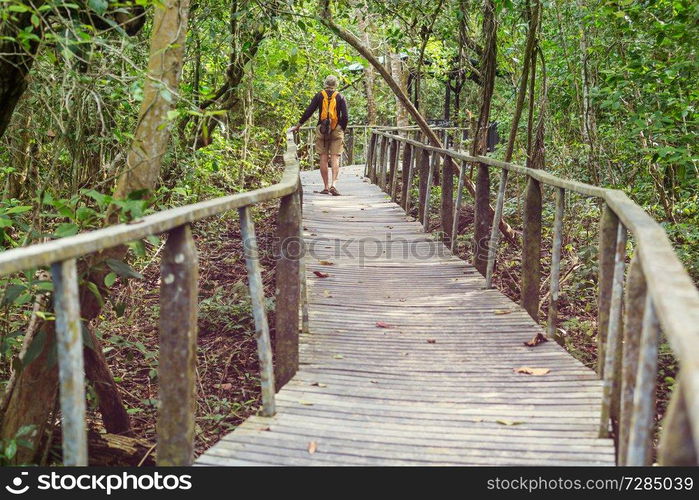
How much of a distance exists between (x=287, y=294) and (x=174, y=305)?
175 cm

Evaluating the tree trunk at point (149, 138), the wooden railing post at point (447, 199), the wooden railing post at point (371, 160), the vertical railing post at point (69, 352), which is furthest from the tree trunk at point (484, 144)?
the vertical railing post at point (69, 352)

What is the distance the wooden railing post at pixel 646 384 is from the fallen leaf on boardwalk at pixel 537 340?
251 cm

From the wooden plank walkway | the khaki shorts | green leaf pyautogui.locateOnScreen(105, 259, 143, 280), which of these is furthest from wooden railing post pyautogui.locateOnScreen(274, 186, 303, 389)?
the khaki shorts

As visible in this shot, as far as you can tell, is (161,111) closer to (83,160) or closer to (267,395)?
(267,395)

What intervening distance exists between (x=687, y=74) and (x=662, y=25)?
63cm

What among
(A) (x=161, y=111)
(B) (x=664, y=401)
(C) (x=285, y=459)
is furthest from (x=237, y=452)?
(B) (x=664, y=401)

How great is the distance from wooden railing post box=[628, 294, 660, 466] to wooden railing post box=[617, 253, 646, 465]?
394 millimetres

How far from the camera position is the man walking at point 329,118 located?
35.4ft

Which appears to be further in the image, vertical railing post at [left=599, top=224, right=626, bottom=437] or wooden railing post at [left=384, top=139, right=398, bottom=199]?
wooden railing post at [left=384, top=139, right=398, bottom=199]

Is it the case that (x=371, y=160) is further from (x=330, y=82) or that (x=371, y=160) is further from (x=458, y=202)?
(x=458, y=202)

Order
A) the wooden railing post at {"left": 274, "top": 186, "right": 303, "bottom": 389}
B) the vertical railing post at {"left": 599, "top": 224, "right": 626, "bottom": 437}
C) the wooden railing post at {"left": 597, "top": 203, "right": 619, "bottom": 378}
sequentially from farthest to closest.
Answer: the wooden railing post at {"left": 274, "top": 186, "right": 303, "bottom": 389}
the wooden railing post at {"left": 597, "top": 203, "right": 619, "bottom": 378}
the vertical railing post at {"left": 599, "top": 224, "right": 626, "bottom": 437}

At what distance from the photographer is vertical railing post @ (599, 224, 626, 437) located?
3.26 meters

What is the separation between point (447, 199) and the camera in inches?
336

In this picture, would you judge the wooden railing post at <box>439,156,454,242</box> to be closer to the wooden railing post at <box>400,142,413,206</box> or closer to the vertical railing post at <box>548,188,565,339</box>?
the wooden railing post at <box>400,142,413,206</box>
